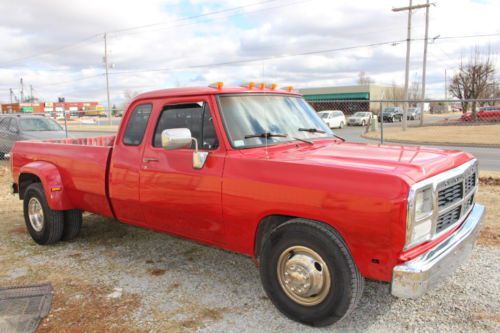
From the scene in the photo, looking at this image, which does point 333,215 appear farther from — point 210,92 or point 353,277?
point 210,92

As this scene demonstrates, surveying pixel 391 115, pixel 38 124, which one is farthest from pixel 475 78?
pixel 38 124

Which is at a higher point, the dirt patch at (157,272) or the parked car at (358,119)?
the parked car at (358,119)

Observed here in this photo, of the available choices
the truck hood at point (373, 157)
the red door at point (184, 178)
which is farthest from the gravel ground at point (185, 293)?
the truck hood at point (373, 157)

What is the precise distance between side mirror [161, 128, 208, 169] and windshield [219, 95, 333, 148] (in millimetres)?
306

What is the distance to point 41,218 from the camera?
5.63m

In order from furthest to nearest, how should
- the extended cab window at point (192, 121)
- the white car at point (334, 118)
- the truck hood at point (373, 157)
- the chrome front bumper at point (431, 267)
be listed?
the white car at point (334, 118)
the extended cab window at point (192, 121)
the truck hood at point (373, 157)
the chrome front bumper at point (431, 267)

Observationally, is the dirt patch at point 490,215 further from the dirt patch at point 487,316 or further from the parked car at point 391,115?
the parked car at point 391,115

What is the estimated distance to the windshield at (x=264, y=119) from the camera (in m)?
3.88

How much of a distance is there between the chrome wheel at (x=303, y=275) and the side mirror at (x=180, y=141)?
1094mm

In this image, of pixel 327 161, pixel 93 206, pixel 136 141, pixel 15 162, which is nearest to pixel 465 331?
pixel 327 161

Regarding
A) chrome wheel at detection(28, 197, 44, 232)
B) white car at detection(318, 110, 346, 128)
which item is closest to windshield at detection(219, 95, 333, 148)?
chrome wheel at detection(28, 197, 44, 232)

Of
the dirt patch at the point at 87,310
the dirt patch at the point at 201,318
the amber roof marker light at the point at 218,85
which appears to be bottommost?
the dirt patch at the point at 87,310

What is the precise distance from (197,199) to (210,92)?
993mm

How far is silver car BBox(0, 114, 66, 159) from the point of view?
1350 centimetres
